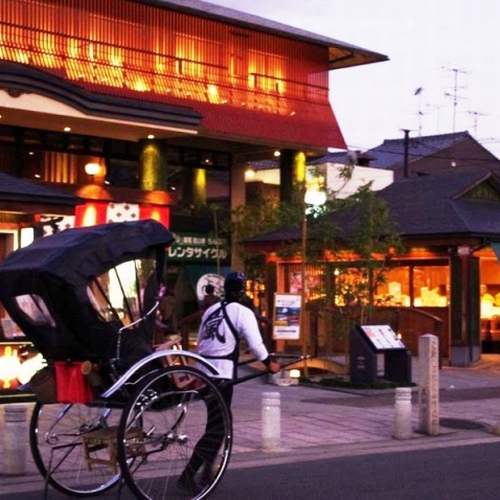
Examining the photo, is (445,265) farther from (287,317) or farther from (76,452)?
(76,452)

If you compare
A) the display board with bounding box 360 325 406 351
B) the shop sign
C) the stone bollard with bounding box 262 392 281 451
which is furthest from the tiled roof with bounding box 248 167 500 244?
the stone bollard with bounding box 262 392 281 451

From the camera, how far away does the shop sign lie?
3353 cm

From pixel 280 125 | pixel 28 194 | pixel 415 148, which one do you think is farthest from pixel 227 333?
pixel 415 148

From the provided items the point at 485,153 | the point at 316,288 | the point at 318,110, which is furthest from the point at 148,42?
the point at 485,153

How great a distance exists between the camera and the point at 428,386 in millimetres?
14633

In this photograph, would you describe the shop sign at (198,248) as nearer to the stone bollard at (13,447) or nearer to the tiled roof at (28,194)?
the tiled roof at (28,194)

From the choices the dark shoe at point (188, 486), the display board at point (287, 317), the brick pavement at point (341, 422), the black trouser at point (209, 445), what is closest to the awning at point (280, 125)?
the display board at point (287, 317)

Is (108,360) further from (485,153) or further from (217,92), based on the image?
(485,153)

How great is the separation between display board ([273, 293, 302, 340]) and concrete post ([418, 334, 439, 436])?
606 cm

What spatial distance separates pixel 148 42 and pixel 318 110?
675 cm

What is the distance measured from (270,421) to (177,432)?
144 inches

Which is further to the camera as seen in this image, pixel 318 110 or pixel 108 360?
pixel 318 110

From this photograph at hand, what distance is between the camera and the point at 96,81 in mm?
29438

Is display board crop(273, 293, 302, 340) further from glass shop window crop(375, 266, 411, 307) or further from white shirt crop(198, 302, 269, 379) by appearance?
white shirt crop(198, 302, 269, 379)
